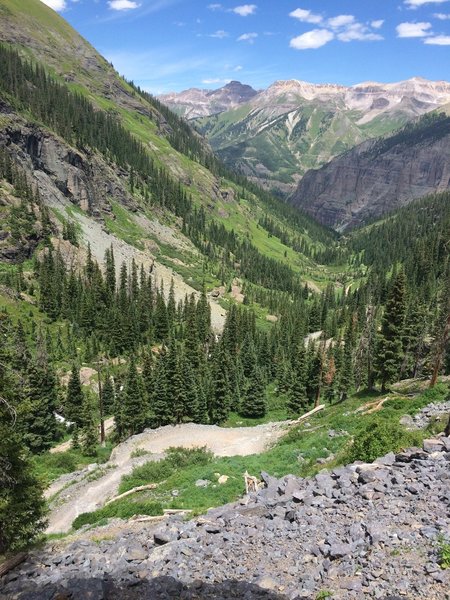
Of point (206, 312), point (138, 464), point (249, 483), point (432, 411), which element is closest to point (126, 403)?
point (138, 464)

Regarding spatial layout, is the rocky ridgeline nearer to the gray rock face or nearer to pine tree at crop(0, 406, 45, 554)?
pine tree at crop(0, 406, 45, 554)

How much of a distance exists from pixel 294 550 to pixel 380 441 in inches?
317

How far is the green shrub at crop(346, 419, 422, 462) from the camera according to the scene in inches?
772

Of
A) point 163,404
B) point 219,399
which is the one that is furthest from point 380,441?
point 219,399

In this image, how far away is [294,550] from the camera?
13992mm

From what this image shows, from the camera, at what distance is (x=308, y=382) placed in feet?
234

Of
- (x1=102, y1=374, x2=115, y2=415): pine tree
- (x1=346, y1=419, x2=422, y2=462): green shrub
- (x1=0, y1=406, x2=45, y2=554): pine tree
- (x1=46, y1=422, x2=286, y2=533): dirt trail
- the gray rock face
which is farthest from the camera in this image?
the gray rock face

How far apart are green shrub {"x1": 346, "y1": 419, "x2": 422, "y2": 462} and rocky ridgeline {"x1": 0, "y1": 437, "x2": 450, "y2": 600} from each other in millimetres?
1121

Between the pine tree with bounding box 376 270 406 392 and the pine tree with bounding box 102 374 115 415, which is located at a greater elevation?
the pine tree with bounding box 376 270 406 392

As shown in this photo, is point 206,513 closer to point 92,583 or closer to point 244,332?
point 92,583

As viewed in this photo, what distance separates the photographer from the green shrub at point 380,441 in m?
19.6

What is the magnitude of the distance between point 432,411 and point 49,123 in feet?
696

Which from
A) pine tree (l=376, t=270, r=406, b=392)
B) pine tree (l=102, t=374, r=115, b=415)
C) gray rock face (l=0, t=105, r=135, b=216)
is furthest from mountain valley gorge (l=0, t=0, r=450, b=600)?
gray rock face (l=0, t=105, r=135, b=216)

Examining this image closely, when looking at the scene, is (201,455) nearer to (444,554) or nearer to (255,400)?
(255,400)
